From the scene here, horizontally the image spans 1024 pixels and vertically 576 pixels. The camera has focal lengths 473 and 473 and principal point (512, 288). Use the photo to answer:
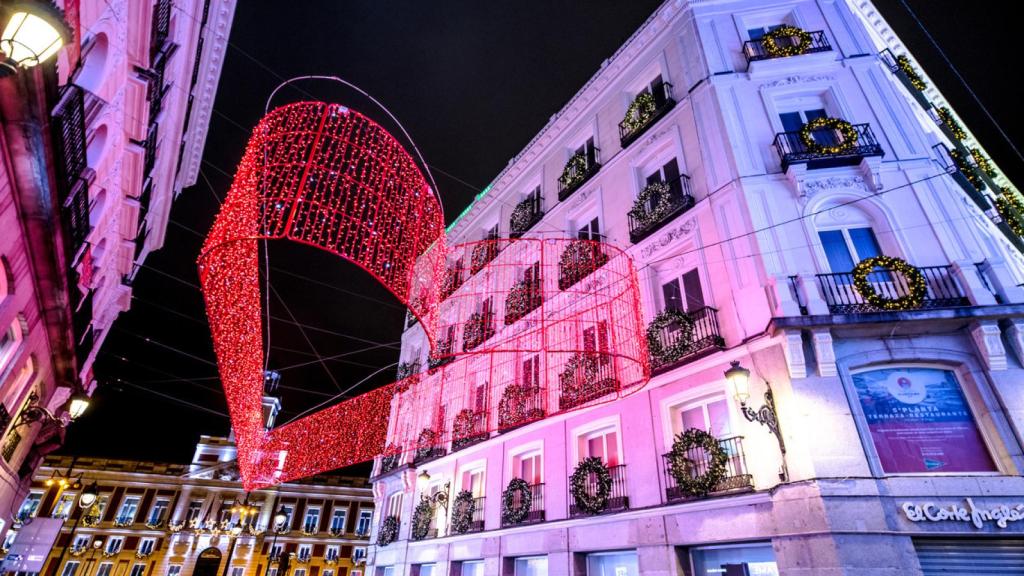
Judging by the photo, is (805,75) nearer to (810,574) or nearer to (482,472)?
(810,574)

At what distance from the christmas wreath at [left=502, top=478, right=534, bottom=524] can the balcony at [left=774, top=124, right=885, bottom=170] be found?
1120 centimetres

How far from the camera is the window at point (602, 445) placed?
1248 cm

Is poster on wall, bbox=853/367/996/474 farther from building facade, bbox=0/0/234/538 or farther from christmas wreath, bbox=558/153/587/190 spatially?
building facade, bbox=0/0/234/538

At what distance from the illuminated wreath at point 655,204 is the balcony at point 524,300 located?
419cm

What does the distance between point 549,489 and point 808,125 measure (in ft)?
38.6

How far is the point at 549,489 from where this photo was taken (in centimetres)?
1356

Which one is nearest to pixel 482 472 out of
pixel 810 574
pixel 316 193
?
pixel 810 574

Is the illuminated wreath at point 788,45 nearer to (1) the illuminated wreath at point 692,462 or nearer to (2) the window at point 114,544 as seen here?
(1) the illuminated wreath at point 692,462

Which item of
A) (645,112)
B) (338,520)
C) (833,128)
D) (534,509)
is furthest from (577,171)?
(338,520)

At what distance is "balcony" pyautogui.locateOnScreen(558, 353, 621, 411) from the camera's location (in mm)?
12773

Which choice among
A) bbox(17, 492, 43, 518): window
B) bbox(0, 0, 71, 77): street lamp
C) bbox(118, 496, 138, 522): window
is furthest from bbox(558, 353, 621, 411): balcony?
bbox(17, 492, 43, 518): window

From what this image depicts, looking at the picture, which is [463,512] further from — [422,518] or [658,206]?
[658,206]

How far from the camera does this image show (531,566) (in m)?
13.4

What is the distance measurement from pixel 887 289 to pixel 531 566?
11274mm
